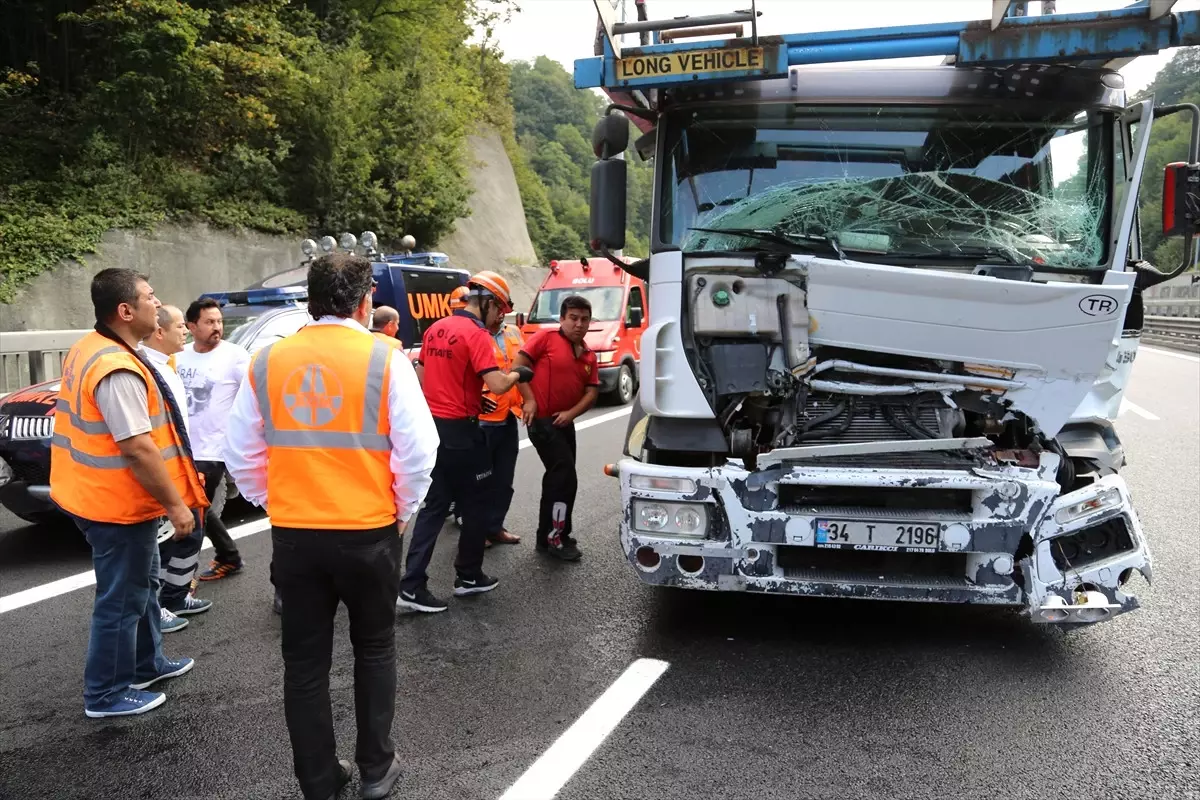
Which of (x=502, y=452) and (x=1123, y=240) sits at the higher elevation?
(x=1123, y=240)

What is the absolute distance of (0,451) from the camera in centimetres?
608

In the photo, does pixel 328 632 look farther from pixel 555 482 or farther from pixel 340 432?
pixel 555 482

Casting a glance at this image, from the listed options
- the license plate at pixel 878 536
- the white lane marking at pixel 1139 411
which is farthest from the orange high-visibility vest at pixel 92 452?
the white lane marking at pixel 1139 411

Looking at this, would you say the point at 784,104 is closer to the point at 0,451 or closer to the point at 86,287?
the point at 0,451

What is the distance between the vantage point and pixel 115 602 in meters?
3.76

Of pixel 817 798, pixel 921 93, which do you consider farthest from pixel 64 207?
pixel 817 798

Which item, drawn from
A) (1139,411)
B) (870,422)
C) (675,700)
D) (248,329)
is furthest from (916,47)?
(1139,411)


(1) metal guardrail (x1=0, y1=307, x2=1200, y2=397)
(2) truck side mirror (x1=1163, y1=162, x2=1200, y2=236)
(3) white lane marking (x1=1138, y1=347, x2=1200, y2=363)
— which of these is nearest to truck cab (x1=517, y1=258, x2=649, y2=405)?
(1) metal guardrail (x1=0, y1=307, x2=1200, y2=397)

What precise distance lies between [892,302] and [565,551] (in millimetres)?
2948

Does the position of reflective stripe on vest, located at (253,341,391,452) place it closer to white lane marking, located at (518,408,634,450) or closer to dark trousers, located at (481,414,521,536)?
dark trousers, located at (481,414,521,536)

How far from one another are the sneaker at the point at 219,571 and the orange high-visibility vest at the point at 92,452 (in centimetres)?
202

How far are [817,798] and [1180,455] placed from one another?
8365mm

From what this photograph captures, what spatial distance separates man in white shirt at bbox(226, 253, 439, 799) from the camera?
2.96m

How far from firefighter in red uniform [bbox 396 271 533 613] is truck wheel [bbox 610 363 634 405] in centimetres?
957
